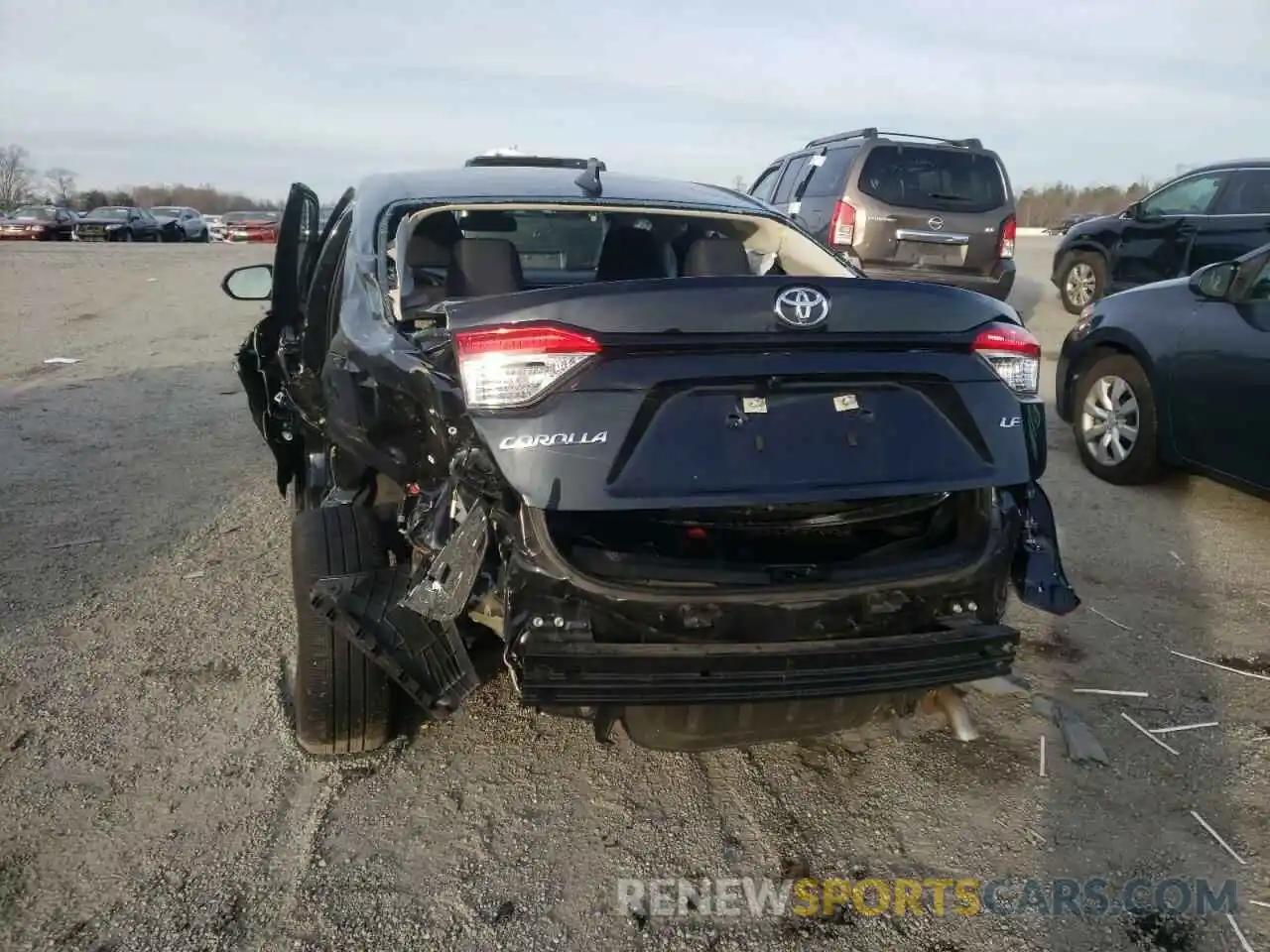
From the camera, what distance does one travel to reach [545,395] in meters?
2.25

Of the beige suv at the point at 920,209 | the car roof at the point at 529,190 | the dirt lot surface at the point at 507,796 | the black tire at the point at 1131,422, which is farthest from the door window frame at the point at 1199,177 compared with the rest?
the car roof at the point at 529,190

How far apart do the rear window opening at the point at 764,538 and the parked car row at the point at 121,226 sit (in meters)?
33.7

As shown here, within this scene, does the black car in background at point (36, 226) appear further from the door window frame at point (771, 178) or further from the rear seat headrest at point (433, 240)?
the rear seat headrest at point (433, 240)

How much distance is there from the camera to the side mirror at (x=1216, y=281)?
516 centimetres

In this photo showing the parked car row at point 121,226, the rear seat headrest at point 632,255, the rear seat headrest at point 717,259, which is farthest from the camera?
the parked car row at point 121,226

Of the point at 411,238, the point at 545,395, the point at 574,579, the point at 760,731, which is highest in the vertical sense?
the point at 411,238

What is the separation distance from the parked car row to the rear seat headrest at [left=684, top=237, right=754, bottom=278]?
107ft

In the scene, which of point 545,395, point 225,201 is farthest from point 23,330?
point 225,201

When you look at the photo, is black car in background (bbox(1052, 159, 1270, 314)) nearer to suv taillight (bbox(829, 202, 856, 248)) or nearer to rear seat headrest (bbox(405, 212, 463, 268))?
suv taillight (bbox(829, 202, 856, 248))

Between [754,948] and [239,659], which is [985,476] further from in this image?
[239,659]

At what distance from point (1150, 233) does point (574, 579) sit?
1077 cm

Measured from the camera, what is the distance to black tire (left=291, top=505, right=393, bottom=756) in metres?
2.82

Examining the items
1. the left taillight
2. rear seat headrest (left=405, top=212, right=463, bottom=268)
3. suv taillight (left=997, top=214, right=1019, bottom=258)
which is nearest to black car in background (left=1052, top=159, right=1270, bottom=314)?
suv taillight (left=997, top=214, right=1019, bottom=258)

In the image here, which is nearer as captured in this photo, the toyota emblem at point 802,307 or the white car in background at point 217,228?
the toyota emblem at point 802,307
